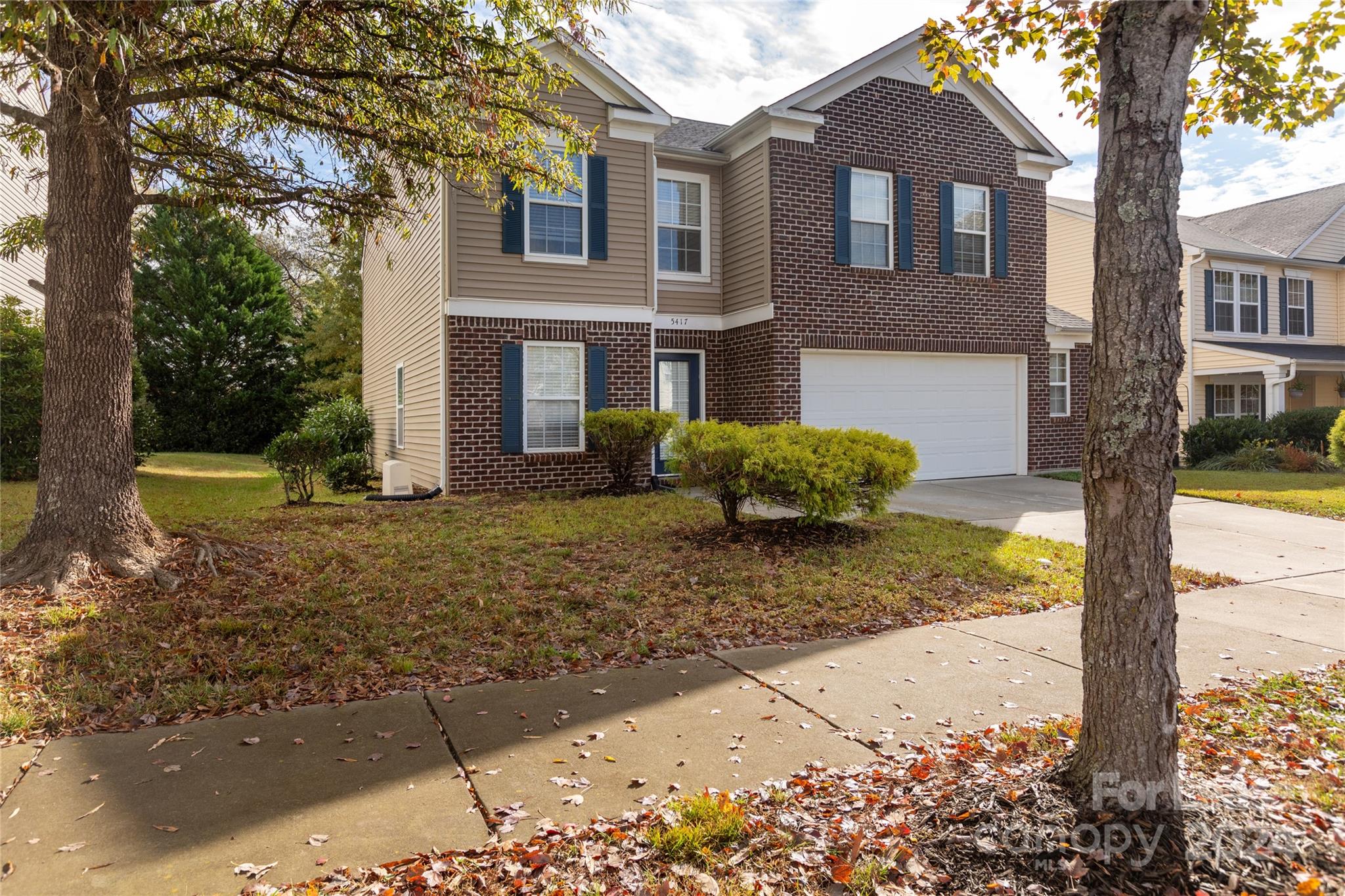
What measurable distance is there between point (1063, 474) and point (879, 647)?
11.3 m

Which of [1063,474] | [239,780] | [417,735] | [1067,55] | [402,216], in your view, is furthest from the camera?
[1063,474]

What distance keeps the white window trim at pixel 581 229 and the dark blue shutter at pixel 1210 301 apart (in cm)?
1724

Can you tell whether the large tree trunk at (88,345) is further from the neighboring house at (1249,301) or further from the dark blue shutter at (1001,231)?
the neighboring house at (1249,301)

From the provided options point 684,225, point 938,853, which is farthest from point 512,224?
point 938,853

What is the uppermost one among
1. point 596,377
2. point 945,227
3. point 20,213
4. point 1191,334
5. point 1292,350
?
point 20,213

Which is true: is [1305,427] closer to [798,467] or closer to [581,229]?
[798,467]

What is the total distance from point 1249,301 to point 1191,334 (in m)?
2.29

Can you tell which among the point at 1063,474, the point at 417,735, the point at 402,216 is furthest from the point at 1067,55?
the point at 1063,474

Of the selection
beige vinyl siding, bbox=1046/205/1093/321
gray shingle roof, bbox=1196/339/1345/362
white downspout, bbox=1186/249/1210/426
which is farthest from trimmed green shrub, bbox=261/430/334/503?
gray shingle roof, bbox=1196/339/1345/362

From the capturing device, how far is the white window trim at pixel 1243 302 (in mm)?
21266

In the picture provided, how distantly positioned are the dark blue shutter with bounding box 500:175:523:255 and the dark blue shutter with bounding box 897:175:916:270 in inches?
249

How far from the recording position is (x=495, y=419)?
38.1 feet

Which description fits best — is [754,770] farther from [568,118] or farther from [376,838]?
[568,118]

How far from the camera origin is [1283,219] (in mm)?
24328
